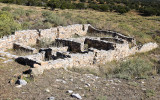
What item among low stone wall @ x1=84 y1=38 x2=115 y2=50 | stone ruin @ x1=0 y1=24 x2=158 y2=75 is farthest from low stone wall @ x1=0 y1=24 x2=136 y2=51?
low stone wall @ x1=84 y1=38 x2=115 y2=50

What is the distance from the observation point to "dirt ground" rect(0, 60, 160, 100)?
604 centimetres

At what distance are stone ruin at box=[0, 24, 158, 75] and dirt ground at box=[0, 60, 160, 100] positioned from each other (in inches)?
31.0

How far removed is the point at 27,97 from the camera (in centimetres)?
578

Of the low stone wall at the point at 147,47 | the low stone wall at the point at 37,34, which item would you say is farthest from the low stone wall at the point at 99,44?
the low stone wall at the point at 147,47

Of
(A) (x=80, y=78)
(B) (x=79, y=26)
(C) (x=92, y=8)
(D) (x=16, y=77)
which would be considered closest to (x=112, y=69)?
(A) (x=80, y=78)

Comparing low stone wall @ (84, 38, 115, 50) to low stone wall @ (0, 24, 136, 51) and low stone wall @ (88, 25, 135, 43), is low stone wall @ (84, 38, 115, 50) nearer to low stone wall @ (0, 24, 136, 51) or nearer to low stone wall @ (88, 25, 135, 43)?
low stone wall @ (0, 24, 136, 51)

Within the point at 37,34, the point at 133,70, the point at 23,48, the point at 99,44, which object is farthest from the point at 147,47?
the point at 23,48

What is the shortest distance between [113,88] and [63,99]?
2091mm

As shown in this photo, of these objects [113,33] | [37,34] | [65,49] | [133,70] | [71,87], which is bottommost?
[65,49]

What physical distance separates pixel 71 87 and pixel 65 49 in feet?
22.4

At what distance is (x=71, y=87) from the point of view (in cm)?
681

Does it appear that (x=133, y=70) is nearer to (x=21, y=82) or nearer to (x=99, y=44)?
(x=21, y=82)

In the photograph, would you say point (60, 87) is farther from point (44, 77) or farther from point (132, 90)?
point (132, 90)

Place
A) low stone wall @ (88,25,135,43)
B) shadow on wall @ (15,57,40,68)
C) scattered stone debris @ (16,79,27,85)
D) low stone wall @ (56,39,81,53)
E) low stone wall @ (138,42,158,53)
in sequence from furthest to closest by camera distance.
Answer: low stone wall @ (88,25,135,43) → low stone wall @ (138,42,158,53) → low stone wall @ (56,39,81,53) → shadow on wall @ (15,57,40,68) → scattered stone debris @ (16,79,27,85)
